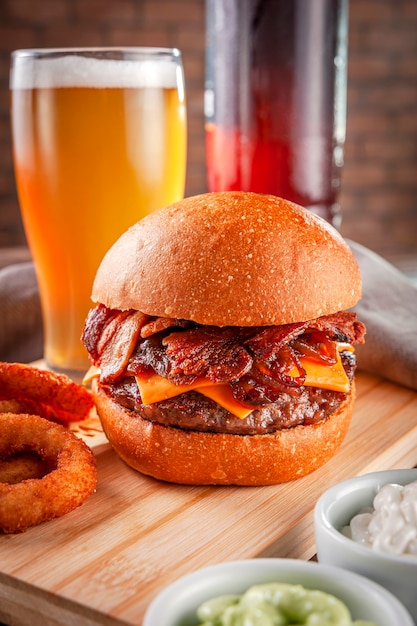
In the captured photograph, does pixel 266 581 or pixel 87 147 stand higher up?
pixel 87 147

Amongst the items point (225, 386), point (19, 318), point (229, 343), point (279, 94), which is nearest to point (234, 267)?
point (229, 343)

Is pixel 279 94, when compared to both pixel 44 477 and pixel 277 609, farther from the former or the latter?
pixel 277 609

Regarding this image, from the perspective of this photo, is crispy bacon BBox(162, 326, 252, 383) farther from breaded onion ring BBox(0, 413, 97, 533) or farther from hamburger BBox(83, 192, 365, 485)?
breaded onion ring BBox(0, 413, 97, 533)

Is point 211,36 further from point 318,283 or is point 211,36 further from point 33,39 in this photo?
point 33,39

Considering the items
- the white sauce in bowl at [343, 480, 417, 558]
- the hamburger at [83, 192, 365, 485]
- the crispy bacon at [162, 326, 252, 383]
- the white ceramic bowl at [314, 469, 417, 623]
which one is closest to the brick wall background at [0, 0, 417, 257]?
the hamburger at [83, 192, 365, 485]

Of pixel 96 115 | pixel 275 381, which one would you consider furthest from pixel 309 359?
pixel 96 115
